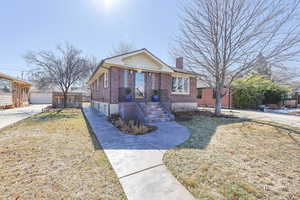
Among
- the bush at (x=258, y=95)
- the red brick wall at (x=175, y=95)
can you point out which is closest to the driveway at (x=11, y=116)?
the red brick wall at (x=175, y=95)

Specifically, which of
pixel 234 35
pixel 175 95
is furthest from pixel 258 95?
pixel 175 95

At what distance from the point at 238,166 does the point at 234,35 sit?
29.5 feet

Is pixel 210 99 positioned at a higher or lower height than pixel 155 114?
higher

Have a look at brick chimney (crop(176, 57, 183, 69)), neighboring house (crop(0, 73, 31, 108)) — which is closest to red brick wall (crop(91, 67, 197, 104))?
brick chimney (crop(176, 57, 183, 69))

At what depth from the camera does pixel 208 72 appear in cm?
1005

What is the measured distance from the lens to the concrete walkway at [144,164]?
2.20 metres

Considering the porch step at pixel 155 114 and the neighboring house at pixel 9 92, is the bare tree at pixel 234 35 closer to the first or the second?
the porch step at pixel 155 114

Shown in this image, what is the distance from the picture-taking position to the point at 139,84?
391 inches

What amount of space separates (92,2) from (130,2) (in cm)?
247

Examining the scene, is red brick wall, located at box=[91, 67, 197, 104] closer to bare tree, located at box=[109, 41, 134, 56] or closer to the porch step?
the porch step

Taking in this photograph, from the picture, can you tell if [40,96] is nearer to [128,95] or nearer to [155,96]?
[128,95]

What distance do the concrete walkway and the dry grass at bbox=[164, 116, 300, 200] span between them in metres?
0.24

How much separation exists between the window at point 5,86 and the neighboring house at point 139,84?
40.5ft

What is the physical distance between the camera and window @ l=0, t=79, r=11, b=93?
13977 mm
